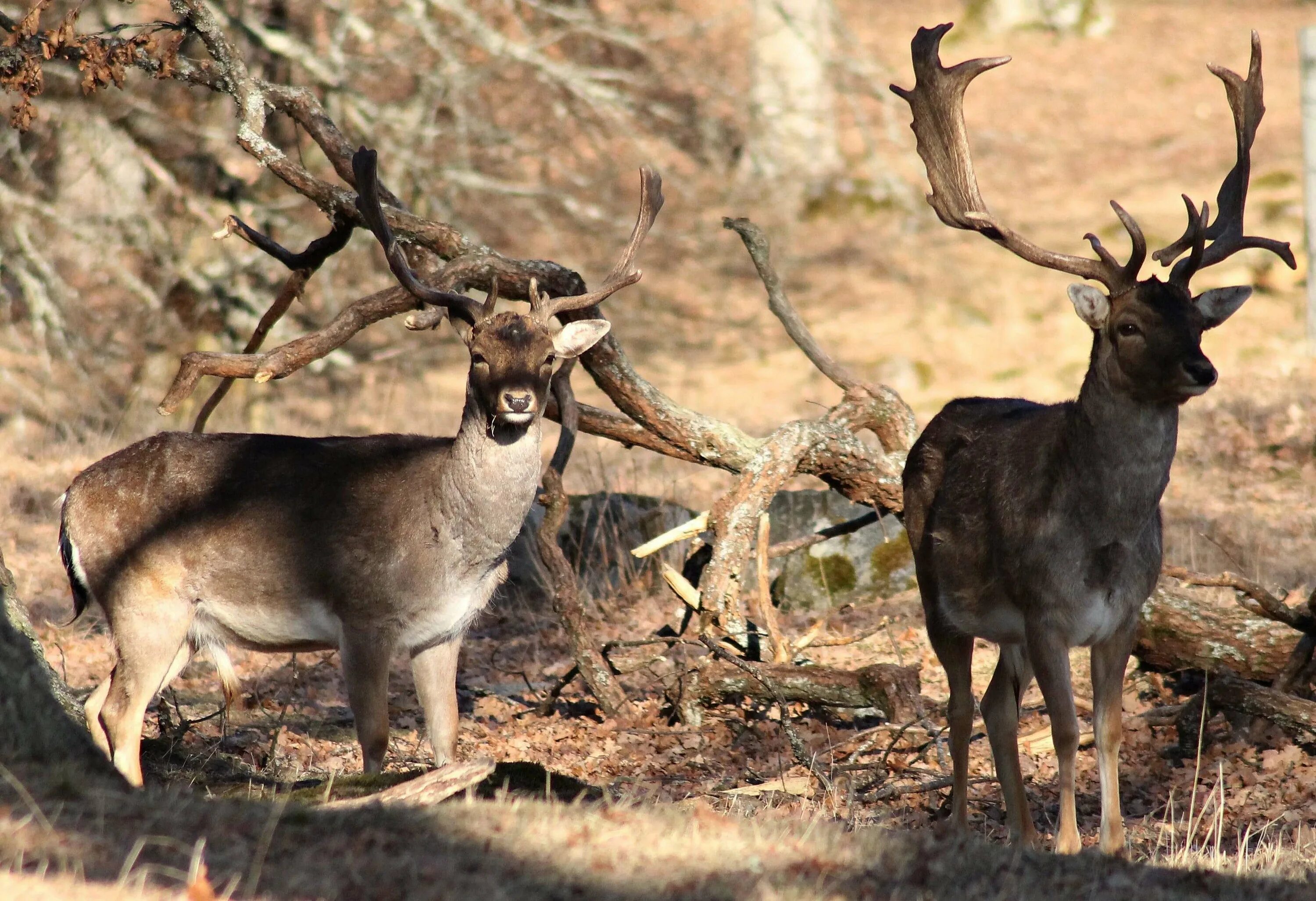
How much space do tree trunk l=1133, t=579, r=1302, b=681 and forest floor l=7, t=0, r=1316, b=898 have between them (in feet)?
1.30

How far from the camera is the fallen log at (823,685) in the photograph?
8.05 metres

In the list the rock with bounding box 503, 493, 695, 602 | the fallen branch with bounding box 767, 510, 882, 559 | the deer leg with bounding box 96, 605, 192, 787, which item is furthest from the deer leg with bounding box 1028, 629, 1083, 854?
the rock with bounding box 503, 493, 695, 602

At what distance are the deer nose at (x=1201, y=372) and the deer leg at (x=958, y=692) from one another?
1.75m

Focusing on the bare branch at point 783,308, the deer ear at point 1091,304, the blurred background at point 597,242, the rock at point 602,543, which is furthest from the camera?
the blurred background at point 597,242

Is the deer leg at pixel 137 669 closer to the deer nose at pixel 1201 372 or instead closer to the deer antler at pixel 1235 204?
the deer nose at pixel 1201 372

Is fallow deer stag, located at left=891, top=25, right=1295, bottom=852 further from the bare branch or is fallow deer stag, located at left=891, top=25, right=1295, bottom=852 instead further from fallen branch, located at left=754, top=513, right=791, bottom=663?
the bare branch

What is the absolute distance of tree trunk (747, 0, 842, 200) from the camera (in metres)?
22.5

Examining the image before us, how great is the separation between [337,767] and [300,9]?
993cm

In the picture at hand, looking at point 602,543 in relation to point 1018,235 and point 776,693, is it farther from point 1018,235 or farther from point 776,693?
point 1018,235

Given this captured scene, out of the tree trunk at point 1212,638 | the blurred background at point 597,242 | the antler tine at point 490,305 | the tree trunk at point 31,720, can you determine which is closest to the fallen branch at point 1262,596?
the tree trunk at point 1212,638

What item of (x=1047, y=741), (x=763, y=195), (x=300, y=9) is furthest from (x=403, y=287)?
(x=763, y=195)

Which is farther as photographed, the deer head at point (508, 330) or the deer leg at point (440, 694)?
the deer leg at point (440, 694)

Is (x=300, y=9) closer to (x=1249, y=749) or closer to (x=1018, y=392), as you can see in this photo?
(x=1018, y=392)

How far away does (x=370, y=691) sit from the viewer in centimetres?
691
